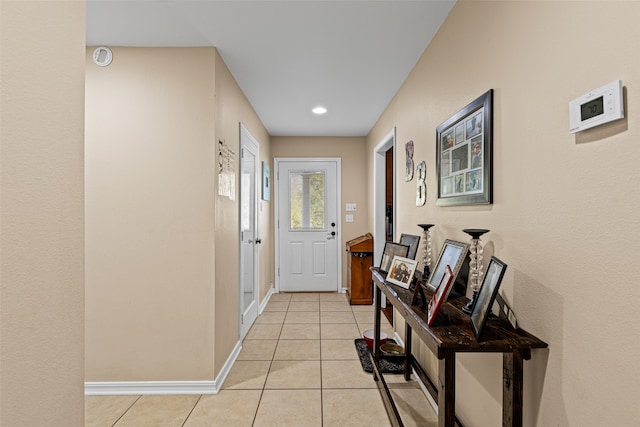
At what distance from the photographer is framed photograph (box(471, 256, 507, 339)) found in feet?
3.81

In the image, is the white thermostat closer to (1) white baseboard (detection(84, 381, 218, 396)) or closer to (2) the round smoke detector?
(1) white baseboard (detection(84, 381, 218, 396))

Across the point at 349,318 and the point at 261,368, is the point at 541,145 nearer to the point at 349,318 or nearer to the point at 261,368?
the point at 261,368

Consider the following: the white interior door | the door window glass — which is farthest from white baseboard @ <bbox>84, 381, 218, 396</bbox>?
the door window glass

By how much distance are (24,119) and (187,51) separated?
6.19 feet

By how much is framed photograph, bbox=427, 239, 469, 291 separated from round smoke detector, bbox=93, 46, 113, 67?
2.58m

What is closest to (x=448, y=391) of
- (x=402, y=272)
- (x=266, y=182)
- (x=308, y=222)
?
(x=402, y=272)

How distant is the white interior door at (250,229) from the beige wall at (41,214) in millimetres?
2541

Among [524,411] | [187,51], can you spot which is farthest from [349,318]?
[187,51]

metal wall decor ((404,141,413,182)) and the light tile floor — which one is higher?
metal wall decor ((404,141,413,182))

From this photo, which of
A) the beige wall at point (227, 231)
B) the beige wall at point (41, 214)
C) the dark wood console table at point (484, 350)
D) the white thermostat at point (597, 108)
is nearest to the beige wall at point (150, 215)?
the beige wall at point (227, 231)

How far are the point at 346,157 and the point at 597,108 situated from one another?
443 cm

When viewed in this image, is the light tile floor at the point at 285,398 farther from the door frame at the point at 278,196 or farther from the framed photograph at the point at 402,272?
the door frame at the point at 278,196

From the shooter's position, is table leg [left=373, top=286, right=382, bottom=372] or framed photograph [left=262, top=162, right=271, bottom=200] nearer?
table leg [left=373, top=286, right=382, bottom=372]

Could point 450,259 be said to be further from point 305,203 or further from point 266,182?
point 305,203
